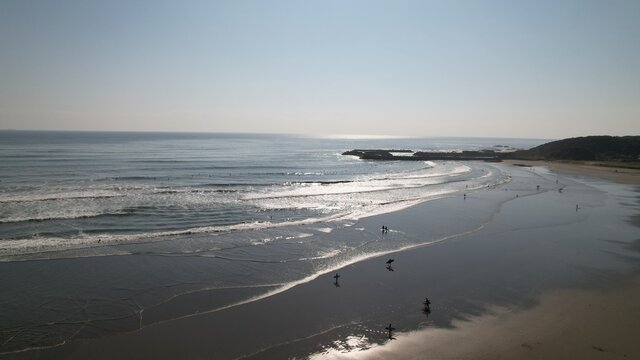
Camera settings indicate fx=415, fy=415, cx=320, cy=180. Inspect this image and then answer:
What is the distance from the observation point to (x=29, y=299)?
14.4 metres

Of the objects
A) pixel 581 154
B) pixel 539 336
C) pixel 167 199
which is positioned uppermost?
pixel 581 154

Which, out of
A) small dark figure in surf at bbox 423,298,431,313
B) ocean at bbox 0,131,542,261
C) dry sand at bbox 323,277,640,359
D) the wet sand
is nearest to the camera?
dry sand at bbox 323,277,640,359

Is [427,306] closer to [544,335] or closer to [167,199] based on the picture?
[544,335]

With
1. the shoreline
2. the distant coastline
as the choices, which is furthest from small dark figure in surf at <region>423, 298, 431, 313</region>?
the distant coastline

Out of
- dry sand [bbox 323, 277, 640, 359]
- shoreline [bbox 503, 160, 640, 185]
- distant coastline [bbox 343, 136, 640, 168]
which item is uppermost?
distant coastline [bbox 343, 136, 640, 168]

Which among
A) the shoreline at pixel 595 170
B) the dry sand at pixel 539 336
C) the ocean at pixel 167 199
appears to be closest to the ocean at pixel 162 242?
the ocean at pixel 167 199

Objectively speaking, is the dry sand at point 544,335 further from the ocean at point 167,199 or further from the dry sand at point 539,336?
the ocean at point 167,199

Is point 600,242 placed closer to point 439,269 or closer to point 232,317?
point 439,269

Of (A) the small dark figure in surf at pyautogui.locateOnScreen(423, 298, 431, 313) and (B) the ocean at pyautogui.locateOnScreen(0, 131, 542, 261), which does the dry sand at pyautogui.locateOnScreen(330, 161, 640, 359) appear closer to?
(A) the small dark figure in surf at pyautogui.locateOnScreen(423, 298, 431, 313)

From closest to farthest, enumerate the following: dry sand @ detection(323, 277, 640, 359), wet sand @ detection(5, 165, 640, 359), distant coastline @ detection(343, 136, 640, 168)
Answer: dry sand @ detection(323, 277, 640, 359)
wet sand @ detection(5, 165, 640, 359)
distant coastline @ detection(343, 136, 640, 168)

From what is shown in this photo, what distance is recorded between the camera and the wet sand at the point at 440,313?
37.2 ft

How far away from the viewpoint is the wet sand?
1134 cm

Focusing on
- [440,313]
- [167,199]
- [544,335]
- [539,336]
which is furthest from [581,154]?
[440,313]

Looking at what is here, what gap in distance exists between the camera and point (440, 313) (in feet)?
44.9
